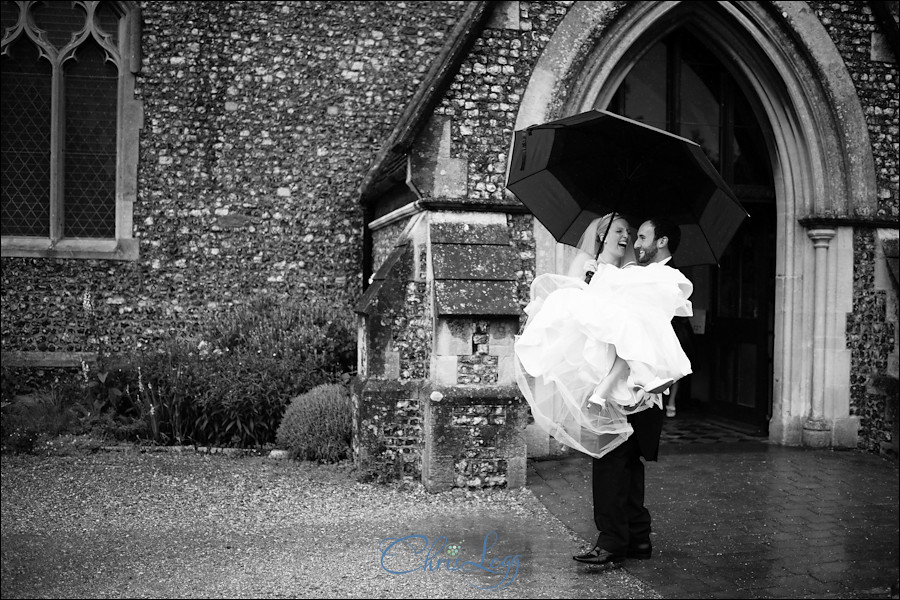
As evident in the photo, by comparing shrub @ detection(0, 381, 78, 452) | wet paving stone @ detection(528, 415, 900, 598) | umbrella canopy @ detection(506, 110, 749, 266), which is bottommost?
wet paving stone @ detection(528, 415, 900, 598)

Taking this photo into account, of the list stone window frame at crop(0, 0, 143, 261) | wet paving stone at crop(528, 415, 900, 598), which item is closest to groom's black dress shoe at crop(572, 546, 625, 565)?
wet paving stone at crop(528, 415, 900, 598)

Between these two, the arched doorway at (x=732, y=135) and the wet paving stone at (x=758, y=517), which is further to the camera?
the arched doorway at (x=732, y=135)

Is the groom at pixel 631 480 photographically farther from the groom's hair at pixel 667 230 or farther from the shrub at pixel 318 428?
the shrub at pixel 318 428

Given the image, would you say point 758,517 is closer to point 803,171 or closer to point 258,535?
point 258,535

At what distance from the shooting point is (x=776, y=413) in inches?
322

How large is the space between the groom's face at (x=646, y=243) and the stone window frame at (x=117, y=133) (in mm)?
6992

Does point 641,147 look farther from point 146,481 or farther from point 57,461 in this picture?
point 57,461

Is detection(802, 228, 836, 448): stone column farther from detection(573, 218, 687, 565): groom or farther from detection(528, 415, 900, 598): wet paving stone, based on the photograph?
detection(573, 218, 687, 565): groom

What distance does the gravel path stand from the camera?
4.03 metres

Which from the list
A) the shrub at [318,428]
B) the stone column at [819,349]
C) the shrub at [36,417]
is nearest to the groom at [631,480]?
the shrub at [318,428]

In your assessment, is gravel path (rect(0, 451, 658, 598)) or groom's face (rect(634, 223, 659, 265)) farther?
groom's face (rect(634, 223, 659, 265))

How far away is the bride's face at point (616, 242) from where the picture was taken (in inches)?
181

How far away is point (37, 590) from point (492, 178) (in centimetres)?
454
